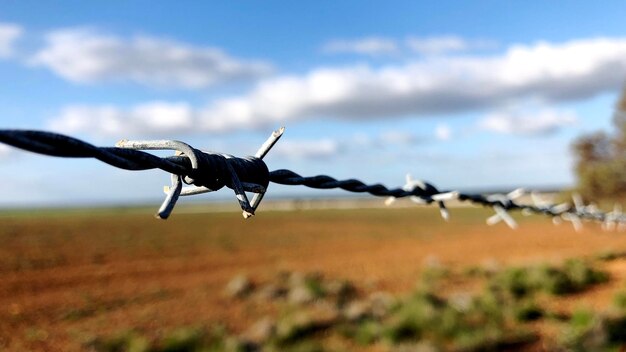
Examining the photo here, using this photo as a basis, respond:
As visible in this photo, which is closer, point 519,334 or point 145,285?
point 519,334

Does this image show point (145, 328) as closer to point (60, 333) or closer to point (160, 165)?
point (60, 333)

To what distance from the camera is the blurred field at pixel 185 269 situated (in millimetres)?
12016

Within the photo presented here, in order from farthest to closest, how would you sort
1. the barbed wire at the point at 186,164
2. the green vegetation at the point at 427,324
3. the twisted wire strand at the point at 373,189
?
the green vegetation at the point at 427,324 → the twisted wire strand at the point at 373,189 → the barbed wire at the point at 186,164

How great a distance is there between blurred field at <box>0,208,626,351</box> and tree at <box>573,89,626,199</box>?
2271 mm

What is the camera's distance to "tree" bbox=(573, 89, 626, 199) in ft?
48.4

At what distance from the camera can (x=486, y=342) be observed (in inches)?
319

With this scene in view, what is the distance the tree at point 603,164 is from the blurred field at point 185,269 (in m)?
2.27

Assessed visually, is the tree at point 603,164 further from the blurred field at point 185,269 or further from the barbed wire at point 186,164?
the barbed wire at point 186,164

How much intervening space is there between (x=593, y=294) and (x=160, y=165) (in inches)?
498

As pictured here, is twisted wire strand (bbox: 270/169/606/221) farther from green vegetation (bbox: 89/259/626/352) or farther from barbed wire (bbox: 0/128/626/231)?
green vegetation (bbox: 89/259/626/352)

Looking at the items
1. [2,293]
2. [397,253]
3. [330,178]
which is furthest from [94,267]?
[330,178]

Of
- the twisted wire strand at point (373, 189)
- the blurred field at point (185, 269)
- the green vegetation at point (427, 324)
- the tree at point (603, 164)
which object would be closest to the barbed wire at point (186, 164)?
the twisted wire strand at point (373, 189)

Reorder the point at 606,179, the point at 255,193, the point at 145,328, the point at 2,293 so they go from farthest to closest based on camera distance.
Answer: the point at 2,293, the point at 606,179, the point at 145,328, the point at 255,193

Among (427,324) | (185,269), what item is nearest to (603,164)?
(427,324)
